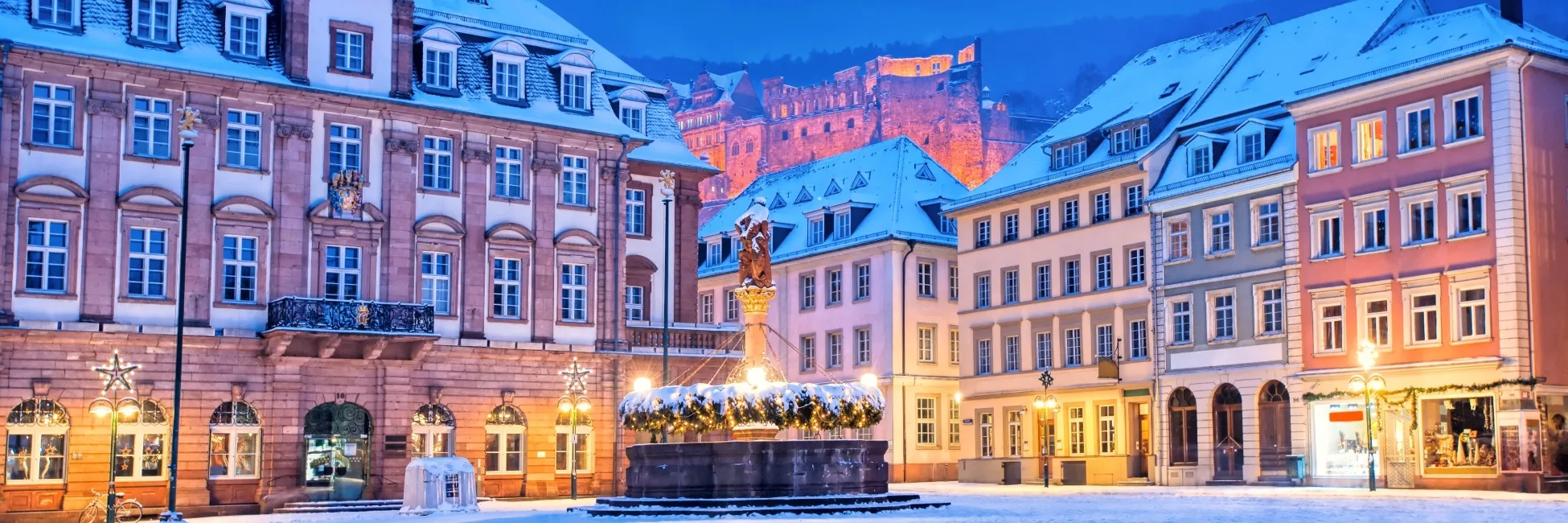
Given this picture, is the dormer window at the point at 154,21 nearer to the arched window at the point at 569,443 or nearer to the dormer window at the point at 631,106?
the dormer window at the point at 631,106

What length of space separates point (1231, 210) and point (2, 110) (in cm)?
3597

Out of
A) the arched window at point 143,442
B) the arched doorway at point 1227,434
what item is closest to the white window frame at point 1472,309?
the arched doorway at point 1227,434

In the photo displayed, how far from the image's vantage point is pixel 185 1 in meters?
49.1

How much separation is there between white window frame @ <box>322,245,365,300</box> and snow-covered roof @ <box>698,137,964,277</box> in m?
25.2

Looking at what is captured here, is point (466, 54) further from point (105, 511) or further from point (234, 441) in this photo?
point (105, 511)

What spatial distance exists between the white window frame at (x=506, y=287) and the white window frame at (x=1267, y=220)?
22.7 meters

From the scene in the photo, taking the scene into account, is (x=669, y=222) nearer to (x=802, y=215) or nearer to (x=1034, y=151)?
(x=1034, y=151)

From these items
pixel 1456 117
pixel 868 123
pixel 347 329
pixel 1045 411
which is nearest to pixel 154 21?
pixel 347 329

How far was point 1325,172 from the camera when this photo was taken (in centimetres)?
5512

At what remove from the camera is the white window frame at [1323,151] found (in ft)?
179

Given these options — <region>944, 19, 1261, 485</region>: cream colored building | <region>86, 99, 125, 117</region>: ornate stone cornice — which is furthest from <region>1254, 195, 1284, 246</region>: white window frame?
<region>86, 99, 125, 117</region>: ornate stone cornice

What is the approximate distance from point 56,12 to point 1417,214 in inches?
1454

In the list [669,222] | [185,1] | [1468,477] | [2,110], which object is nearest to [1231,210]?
[1468,477]

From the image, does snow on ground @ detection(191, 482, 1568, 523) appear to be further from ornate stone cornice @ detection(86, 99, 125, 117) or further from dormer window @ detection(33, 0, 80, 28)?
dormer window @ detection(33, 0, 80, 28)
